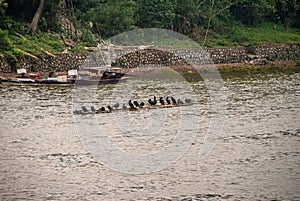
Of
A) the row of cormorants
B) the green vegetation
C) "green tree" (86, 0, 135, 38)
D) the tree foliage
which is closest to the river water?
the row of cormorants

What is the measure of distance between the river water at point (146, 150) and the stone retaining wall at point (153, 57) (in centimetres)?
632

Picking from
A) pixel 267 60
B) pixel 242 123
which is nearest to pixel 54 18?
pixel 267 60

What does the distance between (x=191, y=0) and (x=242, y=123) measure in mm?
21559

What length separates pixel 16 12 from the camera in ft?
146

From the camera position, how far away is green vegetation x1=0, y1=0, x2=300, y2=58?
42.8 metres

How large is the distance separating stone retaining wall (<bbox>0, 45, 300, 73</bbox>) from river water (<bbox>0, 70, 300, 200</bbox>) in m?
6.32

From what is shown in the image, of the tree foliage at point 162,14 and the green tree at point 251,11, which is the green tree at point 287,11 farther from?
the green tree at point 251,11

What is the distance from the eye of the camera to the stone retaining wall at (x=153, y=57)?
135ft

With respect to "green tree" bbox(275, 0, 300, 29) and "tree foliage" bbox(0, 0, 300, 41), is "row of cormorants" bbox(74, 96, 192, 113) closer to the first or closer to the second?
"tree foliage" bbox(0, 0, 300, 41)

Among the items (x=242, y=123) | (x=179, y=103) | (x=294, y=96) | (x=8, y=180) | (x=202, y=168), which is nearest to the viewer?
(x=8, y=180)

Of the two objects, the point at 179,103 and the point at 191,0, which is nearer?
the point at 179,103

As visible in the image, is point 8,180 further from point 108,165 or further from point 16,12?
point 16,12

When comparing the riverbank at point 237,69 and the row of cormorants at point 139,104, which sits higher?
the riverbank at point 237,69

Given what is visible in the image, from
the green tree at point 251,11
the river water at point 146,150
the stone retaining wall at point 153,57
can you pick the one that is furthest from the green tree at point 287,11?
the river water at point 146,150
